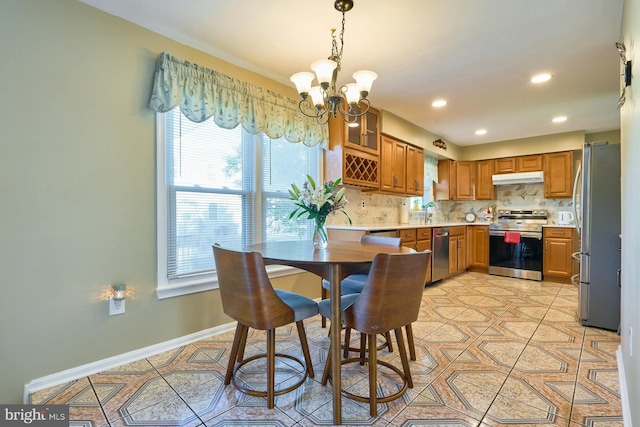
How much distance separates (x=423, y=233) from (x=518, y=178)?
2.46 meters

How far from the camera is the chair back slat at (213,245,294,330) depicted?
5.04 feet

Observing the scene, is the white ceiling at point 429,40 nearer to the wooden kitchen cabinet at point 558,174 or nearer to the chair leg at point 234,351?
the wooden kitchen cabinet at point 558,174

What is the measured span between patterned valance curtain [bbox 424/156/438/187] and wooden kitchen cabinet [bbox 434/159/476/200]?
13 centimetres

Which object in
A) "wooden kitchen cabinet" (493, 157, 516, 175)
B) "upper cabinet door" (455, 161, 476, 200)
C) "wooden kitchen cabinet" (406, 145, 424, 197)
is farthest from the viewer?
"upper cabinet door" (455, 161, 476, 200)

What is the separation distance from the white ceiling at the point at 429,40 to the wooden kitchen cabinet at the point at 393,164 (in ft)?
2.13

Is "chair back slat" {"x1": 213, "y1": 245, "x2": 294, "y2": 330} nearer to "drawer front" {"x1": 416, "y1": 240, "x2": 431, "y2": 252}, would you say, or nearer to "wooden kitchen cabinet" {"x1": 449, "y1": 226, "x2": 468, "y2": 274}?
"drawer front" {"x1": 416, "y1": 240, "x2": 431, "y2": 252}

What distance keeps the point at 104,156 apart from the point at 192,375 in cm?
154

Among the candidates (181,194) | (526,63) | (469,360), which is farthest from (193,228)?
(526,63)

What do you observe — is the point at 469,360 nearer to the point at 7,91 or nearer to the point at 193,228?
the point at 193,228

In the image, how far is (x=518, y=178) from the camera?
5.26 m

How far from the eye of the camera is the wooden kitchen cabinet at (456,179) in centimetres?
584

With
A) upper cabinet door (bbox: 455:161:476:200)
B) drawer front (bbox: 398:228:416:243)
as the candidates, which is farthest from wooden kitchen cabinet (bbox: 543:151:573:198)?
drawer front (bbox: 398:228:416:243)

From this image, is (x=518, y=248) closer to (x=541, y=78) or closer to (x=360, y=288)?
(x=541, y=78)

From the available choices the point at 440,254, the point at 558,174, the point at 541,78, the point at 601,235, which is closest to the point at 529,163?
the point at 558,174
